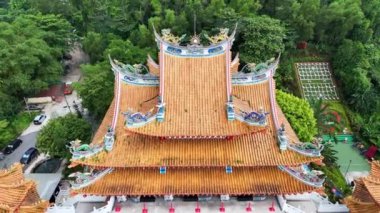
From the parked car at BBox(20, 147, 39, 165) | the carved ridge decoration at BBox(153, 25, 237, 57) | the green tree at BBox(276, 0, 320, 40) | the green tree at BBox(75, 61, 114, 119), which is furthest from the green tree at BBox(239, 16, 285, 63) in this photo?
the parked car at BBox(20, 147, 39, 165)

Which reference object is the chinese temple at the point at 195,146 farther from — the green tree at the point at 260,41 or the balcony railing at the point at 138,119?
the green tree at the point at 260,41

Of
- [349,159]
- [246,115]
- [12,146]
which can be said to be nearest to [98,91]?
[12,146]

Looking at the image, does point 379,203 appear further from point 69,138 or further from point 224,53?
point 69,138

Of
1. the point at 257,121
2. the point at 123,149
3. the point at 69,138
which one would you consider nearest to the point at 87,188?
the point at 123,149

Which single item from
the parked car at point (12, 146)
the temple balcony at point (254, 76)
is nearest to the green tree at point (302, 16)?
the temple balcony at point (254, 76)

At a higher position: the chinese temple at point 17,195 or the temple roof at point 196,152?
the temple roof at point 196,152

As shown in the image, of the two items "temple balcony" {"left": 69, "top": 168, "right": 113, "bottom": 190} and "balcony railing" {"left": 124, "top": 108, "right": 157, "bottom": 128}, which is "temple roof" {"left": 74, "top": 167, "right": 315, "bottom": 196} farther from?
"balcony railing" {"left": 124, "top": 108, "right": 157, "bottom": 128}

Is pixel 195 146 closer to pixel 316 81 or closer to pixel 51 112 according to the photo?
pixel 51 112
